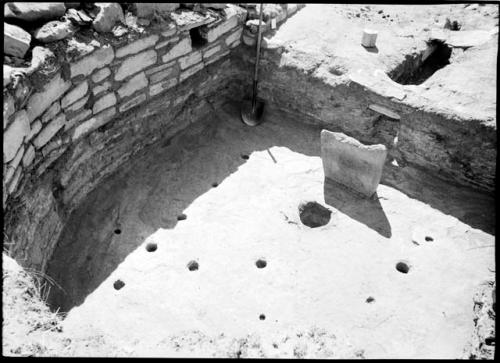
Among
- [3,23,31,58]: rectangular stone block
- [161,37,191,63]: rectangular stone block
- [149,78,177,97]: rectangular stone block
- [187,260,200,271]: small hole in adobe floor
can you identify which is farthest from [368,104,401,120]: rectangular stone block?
[3,23,31,58]: rectangular stone block

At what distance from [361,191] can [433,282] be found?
143 centimetres

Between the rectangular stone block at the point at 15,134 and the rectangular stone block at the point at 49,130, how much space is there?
262 millimetres

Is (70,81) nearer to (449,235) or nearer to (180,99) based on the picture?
(180,99)

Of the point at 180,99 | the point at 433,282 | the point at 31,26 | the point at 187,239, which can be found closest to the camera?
the point at 31,26

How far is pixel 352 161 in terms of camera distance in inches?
217

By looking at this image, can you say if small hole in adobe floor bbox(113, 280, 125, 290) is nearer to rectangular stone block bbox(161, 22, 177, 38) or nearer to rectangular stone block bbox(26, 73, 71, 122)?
rectangular stone block bbox(26, 73, 71, 122)

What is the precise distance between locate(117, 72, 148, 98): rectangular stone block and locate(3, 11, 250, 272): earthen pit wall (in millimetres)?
12

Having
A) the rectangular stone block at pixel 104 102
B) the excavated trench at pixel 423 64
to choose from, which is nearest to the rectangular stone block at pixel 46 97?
the rectangular stone block at pixel 104 102

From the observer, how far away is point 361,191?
5660 millimetres

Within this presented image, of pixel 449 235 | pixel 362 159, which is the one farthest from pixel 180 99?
pixel 449 235

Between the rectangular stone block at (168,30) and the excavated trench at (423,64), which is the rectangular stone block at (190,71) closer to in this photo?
the rectangular stone block at (168,30)

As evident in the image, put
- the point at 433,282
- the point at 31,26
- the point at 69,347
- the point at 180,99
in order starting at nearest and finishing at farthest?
the point at 69,347 < the point at 31,26 < the point at 433,282 < the point at 180,99

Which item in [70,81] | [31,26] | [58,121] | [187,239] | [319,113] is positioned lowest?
[187,239]

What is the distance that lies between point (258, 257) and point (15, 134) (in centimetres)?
268
